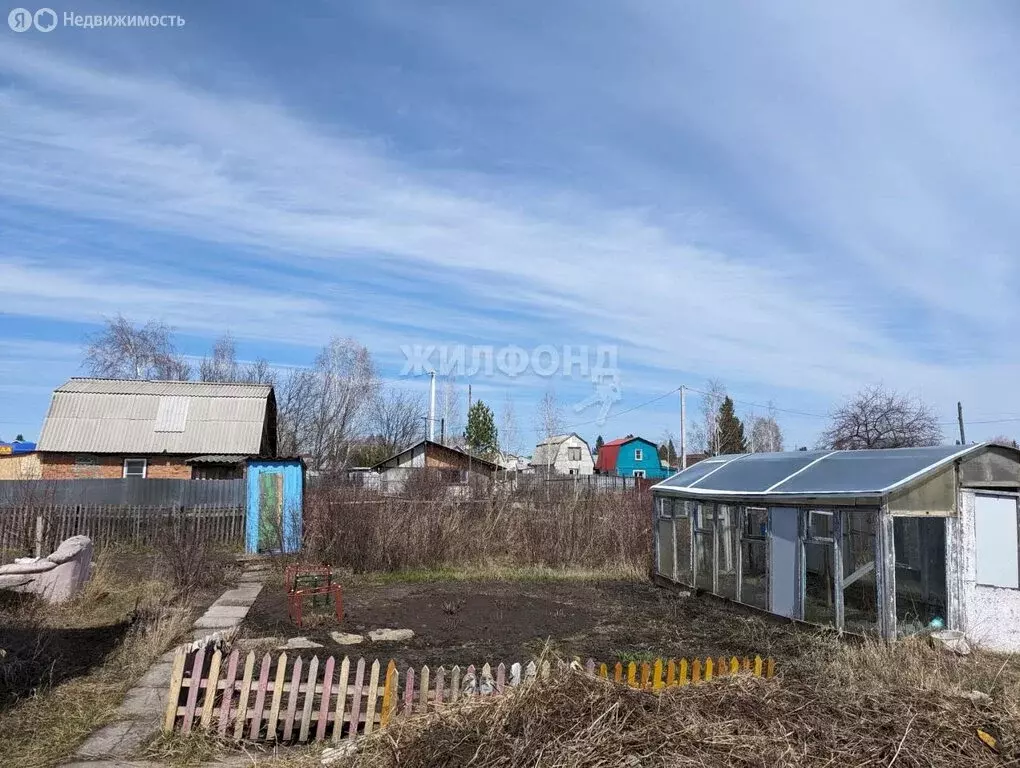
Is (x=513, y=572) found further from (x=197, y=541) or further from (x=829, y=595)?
(x=829, y=595)

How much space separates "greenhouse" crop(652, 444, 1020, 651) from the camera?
9.38 metres

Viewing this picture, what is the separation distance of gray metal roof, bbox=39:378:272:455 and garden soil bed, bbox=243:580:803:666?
18.1 meters

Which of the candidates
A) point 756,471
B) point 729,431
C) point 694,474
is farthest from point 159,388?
point 729,431

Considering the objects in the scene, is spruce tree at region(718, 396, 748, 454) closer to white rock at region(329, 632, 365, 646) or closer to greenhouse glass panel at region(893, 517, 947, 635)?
greenhouse glass panel at region(893, 517, 947, 635)

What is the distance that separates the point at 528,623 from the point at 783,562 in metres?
3.70

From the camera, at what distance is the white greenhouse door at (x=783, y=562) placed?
35.7ft

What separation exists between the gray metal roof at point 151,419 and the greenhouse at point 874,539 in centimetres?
2235

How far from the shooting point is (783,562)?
11.1 metres

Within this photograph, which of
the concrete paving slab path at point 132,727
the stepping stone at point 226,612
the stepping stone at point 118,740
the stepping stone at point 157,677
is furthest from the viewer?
the stepping stone at point 226,612

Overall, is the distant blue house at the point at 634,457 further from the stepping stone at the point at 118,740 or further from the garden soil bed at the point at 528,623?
the stepping stone at the point at 118,740

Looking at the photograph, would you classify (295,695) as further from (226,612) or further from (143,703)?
(226,612)

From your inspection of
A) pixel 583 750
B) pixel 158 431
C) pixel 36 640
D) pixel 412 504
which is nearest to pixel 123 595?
pixel 36 640

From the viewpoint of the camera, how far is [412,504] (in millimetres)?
17531

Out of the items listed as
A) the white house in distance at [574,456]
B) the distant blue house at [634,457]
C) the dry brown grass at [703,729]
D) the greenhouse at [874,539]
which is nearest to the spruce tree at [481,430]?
the distant blue house at [634,457]
